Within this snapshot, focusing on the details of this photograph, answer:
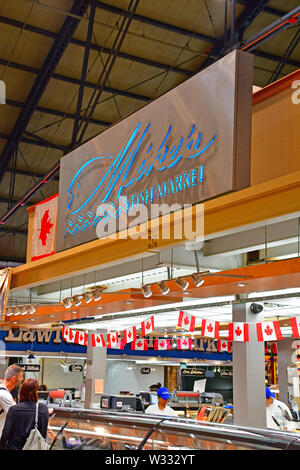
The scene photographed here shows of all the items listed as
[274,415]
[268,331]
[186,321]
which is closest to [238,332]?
[268,331]

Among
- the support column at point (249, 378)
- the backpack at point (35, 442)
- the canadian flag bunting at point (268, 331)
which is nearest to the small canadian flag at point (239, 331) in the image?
the support column at point (249, 378)

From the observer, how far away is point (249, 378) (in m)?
9.05

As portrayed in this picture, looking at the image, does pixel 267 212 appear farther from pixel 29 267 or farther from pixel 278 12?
pixel 278 12

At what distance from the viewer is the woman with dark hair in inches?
193

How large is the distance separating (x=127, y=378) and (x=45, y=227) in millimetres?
15201

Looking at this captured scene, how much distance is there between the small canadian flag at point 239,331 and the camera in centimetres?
908

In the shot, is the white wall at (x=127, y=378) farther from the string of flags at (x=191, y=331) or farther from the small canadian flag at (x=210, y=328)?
the small canadian flag at (x=210, y=328)

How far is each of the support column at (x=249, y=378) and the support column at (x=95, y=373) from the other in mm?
6002

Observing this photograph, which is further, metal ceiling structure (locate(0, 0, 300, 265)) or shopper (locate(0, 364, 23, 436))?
metal ceiling structure (locate(0, 0, 300, 265))

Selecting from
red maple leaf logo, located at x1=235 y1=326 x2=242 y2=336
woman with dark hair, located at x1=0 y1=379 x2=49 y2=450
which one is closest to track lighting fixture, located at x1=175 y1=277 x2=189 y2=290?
woman with dark hair, located at x1=0 y1=379 x2=49 y2=450

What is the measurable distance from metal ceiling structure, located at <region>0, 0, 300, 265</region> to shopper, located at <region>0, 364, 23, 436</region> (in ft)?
15.7

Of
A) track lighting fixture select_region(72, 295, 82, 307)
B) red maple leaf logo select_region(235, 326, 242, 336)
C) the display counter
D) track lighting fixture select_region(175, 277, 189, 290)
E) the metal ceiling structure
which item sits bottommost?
the display counter

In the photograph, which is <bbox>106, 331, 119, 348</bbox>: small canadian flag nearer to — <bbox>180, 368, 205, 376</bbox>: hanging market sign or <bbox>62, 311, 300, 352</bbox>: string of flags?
<bbox>62, 311, 300, 352</bbox>: string of flags

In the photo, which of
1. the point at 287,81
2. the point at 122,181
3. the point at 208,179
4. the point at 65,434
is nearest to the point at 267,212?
the point at 208,179
